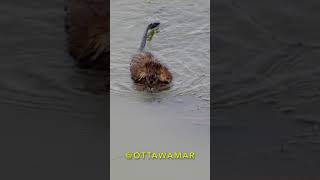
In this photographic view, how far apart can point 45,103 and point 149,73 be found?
818mm

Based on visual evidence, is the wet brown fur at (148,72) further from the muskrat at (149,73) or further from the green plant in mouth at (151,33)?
the green plant in mouth at (151,33)

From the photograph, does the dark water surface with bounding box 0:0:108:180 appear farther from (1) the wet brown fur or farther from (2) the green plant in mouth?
(2) the green plant in mouth

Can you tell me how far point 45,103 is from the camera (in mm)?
6852

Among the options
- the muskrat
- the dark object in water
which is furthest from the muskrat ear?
the dark object in water

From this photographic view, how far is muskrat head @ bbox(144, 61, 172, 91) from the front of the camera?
6.77 m
